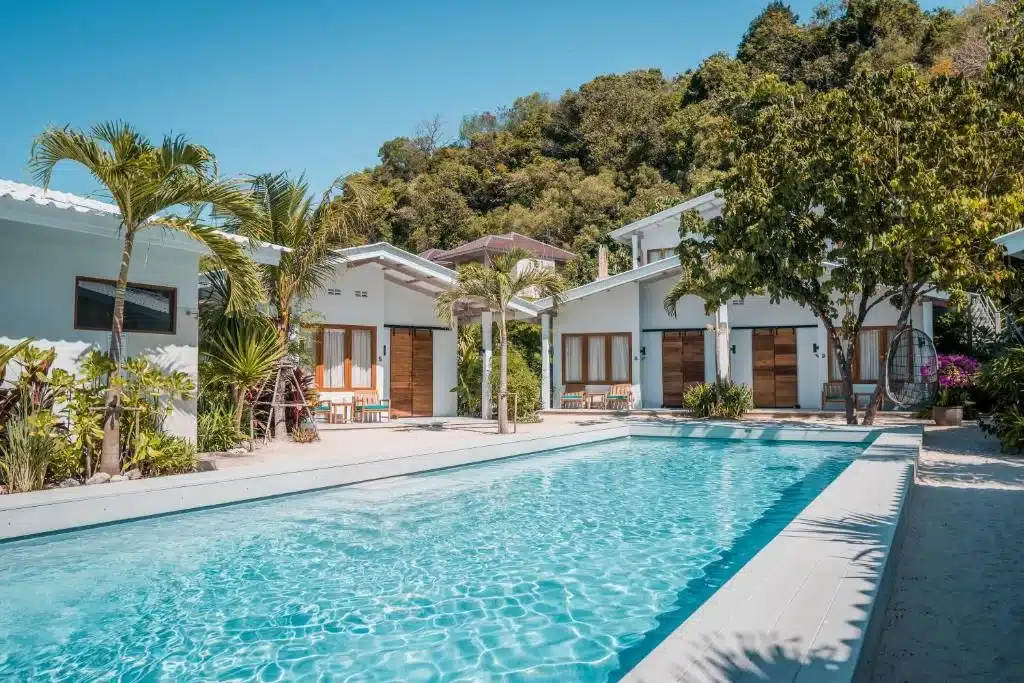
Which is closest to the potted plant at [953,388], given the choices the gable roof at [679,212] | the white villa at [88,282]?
the gable roof at [679,212]

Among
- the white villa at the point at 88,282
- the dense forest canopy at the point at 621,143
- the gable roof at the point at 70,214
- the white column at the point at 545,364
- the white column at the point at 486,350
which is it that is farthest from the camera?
the dense forest canopy at the point at 621,143

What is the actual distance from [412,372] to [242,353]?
313 inches

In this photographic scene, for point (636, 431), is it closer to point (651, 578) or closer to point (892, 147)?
point (892, 147)

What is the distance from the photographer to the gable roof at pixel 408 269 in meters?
16.0

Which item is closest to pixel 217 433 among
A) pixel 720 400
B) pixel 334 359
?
pixel 334 359

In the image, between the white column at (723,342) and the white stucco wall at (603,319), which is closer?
the white column at (723,342)

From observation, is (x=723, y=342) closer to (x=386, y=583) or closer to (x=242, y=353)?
(x=242, y=353)

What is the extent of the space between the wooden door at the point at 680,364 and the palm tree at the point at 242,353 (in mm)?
12594

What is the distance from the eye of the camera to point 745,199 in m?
14.3

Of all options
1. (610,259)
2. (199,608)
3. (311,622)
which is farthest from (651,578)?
(610,259)

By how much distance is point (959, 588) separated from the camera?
4.88 metres

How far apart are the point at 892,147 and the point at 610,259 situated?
66.3 ft

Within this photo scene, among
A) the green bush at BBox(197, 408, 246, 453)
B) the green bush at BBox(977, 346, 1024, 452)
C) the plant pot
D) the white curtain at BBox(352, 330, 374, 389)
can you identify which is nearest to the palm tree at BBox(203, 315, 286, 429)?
the green bush at BBox(197, 408, 246, 453)

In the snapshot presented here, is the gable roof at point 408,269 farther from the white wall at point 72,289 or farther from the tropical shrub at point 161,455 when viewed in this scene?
the tropical shrub at point 161,455
